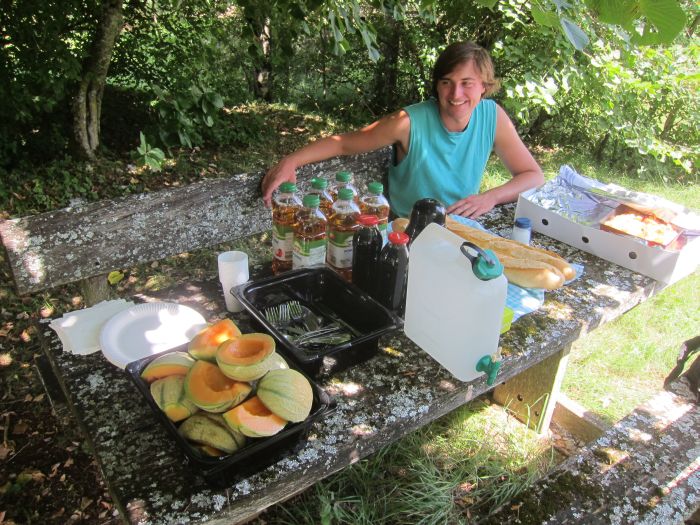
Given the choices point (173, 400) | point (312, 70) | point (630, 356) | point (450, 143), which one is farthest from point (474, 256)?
point (312, 70)

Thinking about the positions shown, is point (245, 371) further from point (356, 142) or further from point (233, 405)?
point (356, 142)

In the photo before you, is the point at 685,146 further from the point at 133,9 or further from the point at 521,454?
the point at 133,9

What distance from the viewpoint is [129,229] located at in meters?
2.15

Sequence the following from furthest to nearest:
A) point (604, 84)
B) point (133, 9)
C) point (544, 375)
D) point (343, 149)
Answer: point (133, 9) → point (604, 84) → point (343, 149) → point (544, 375)

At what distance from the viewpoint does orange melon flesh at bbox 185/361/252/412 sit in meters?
1.13

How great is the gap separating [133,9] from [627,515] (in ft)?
18.2

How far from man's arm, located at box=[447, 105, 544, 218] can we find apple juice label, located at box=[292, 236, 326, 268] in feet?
3.26

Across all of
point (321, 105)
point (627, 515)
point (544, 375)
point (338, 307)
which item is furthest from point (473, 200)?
point (321, 105)

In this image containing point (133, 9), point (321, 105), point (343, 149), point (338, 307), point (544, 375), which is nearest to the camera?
point (338, 307)

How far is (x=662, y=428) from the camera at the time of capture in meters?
1.71

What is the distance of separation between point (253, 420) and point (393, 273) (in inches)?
26.5

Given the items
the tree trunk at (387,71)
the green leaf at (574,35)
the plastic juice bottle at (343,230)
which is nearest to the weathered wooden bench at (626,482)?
the plastic juice bottle at (343,230)

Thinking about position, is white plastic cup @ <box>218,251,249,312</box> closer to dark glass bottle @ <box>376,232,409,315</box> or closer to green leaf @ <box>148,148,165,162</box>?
dark glass bottle @ <box>376,232,409,315</box>

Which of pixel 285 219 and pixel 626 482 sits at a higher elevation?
pixel 285 219
